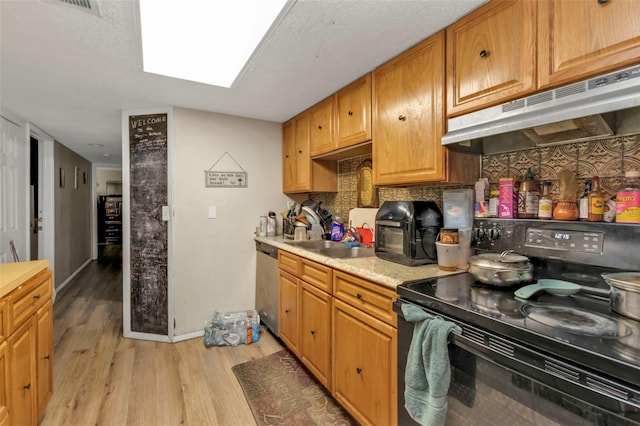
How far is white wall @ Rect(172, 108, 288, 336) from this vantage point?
2611 mm

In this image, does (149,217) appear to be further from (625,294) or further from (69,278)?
(69,278)

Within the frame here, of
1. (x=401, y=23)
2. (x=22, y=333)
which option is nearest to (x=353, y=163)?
(x=401, y=23)


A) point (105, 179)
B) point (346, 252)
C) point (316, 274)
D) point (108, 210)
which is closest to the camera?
point (316, 274)

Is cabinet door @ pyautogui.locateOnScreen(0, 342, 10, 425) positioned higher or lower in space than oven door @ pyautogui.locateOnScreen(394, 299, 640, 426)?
lower

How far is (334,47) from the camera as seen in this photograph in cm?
162

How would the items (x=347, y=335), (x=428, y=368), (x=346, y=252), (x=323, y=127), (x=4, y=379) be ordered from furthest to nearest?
1. (x=323, y=127)
2. (x=346, y=252)
3. (x=347, y=335)
4. (x=4, y=379)
5. (x=428, y=368)

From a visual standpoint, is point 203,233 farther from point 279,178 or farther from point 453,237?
point 453,237

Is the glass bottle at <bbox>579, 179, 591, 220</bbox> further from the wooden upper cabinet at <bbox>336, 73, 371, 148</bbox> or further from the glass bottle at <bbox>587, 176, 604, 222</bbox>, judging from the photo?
the wooden upper cabinet at <bbox>336, 73, 371, 148</bbox>

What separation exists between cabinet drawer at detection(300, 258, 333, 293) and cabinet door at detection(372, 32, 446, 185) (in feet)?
2.16

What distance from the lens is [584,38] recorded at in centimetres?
100

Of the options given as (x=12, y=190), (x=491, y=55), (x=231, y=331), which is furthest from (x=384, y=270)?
(x=12, y=190)

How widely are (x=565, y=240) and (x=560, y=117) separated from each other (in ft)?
1.58

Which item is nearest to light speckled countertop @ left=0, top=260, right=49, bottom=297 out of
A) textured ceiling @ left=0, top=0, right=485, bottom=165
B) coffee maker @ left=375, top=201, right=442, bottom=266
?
textured ceiling @ left=0, top=0, right=485, bottom=165

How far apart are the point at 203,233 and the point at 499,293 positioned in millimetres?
2411
